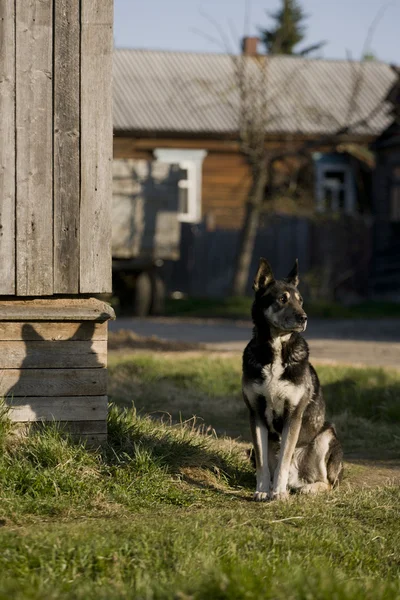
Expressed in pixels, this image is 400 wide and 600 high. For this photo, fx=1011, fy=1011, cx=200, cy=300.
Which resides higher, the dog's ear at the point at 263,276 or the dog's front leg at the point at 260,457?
the dog's ear at the point at 263,276

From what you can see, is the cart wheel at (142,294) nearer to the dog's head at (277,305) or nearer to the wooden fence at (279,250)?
the wooden fence at (279,250)

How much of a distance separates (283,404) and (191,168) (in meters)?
26.8

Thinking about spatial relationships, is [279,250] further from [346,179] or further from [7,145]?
[7,145]

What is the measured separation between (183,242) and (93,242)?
21.7 meters

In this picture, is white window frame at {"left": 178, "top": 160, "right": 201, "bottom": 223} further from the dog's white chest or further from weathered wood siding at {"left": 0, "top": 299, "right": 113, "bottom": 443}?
the dog's white chest

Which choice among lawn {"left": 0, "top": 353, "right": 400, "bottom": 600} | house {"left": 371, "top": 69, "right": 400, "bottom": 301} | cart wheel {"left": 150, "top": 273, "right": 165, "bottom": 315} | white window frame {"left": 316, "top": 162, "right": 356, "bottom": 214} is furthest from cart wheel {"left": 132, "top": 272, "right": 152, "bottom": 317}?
white window frame {"left": 316, "top": 162, "right": 356, "bottom": 214}

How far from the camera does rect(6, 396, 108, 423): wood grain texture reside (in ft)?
22.2

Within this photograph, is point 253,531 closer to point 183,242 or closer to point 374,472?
point 374,472

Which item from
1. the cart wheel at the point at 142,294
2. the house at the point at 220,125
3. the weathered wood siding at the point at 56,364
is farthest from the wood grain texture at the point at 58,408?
the house at the point at 220,125

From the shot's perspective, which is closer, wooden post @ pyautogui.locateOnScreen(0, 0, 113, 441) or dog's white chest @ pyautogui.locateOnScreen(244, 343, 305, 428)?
dog's white chest @ pyautogui.locateOnScreen(244, 343, 305, 428)

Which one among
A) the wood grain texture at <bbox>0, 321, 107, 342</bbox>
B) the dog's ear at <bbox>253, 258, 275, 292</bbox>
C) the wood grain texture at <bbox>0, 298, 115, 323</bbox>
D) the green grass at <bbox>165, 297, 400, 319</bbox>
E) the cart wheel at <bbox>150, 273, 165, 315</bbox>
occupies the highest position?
the dog's ear at <bbox>253, 258, 275, 292</bbox>

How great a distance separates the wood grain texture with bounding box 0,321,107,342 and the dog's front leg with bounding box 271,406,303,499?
1432 mm

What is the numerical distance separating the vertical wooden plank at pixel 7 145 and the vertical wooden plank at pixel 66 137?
286 mm

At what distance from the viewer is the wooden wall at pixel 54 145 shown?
6.74m
